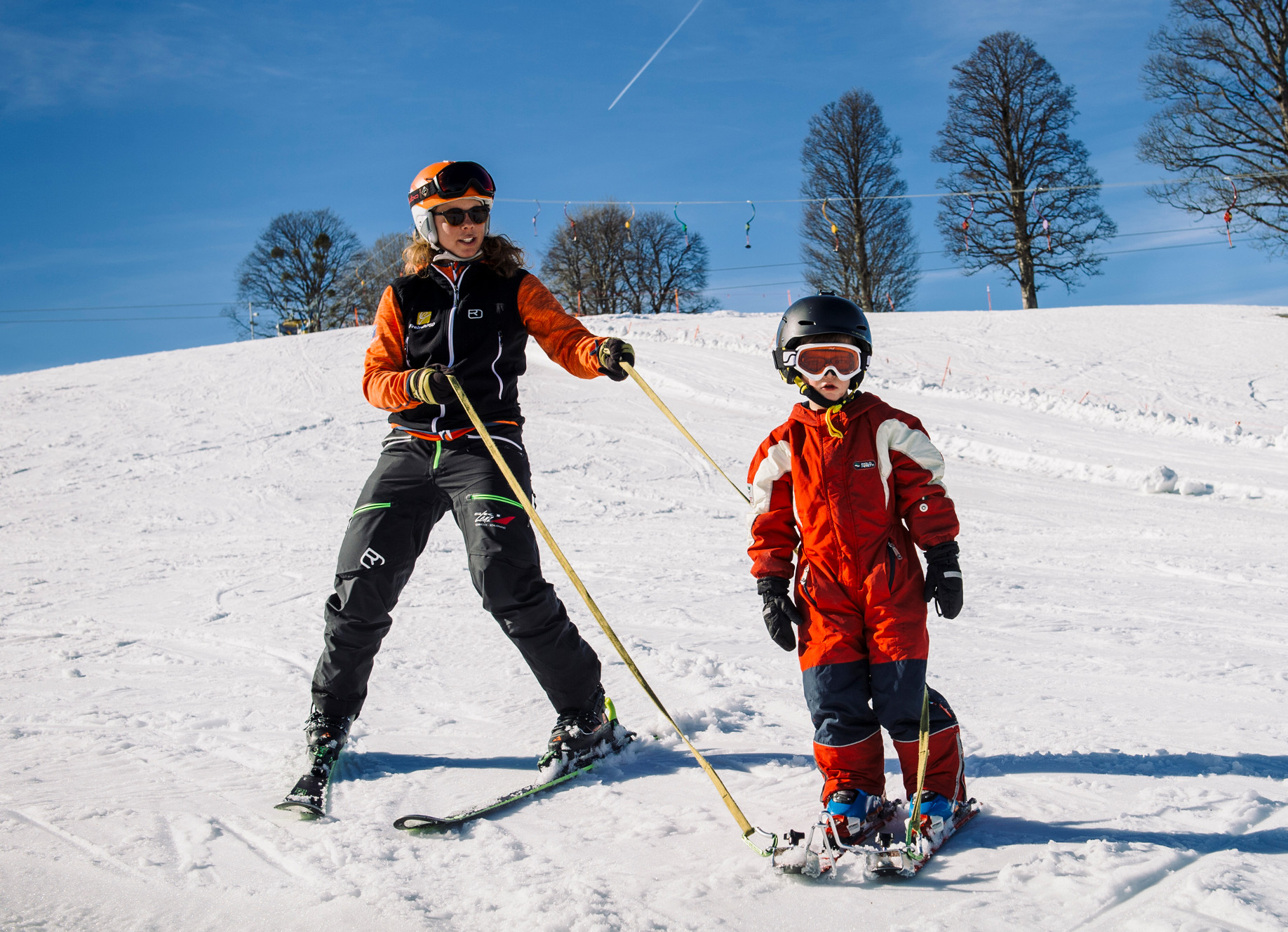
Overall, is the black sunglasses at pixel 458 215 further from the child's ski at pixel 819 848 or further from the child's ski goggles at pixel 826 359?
the child's ski at pixel 819 848

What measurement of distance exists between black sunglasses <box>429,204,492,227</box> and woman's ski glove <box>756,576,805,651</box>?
1.73 metres

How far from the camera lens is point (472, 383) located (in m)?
3.05

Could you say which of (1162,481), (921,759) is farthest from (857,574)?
(1162,481)

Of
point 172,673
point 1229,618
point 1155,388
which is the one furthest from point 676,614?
point 1155,388

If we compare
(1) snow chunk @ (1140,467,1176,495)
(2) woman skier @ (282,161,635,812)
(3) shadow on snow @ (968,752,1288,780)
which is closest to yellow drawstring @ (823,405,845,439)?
(2) woman skier @ (282,161,635,812)

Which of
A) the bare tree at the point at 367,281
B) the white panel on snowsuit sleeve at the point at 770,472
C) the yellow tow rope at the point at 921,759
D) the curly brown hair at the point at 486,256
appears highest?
the bare tree at the point at 367,281

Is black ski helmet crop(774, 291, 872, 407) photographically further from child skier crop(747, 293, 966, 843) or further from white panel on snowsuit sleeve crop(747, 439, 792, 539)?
white panel on snowsuit sleeve crop(747, 439, 792, 539)

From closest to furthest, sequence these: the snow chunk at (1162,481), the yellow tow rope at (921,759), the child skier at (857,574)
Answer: the yellow tow rope at (921,759) < the child skier at (857,574) < the snow chunk at (1162,481)

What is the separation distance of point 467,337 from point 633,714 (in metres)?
1.59

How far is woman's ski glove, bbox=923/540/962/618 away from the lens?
231cm

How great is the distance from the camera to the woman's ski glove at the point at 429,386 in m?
2.82

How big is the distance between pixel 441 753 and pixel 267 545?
5217 mm

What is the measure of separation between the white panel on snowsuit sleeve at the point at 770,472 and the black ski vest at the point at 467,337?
983 millimetres

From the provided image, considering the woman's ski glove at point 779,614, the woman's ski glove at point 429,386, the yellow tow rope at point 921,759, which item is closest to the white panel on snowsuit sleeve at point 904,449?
the woman's ski glove at point 779,614
